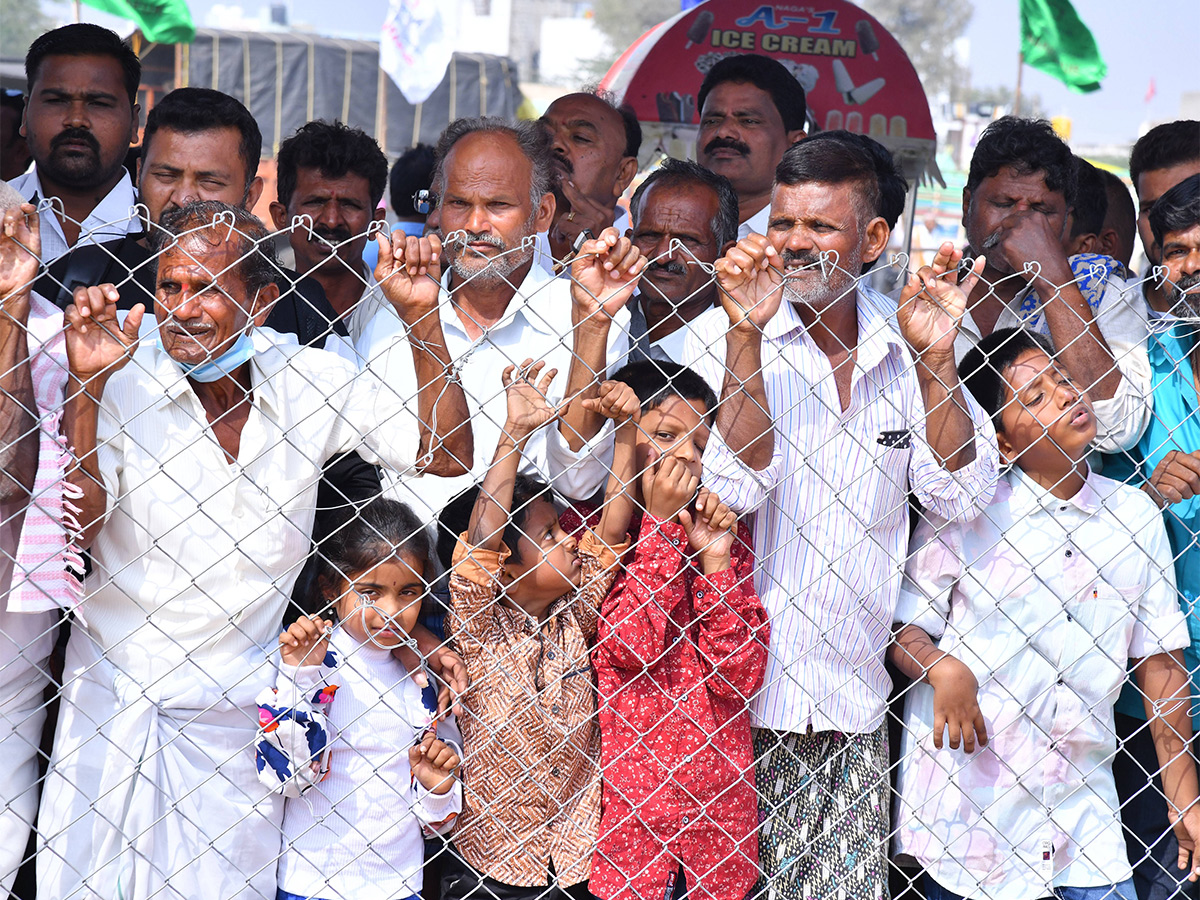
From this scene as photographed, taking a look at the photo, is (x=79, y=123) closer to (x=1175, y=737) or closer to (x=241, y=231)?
(x=241, y=231)

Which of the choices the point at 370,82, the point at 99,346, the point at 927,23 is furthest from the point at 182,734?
the point at 927,23

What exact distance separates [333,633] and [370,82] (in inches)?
770

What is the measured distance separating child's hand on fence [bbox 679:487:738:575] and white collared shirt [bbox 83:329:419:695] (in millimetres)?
900

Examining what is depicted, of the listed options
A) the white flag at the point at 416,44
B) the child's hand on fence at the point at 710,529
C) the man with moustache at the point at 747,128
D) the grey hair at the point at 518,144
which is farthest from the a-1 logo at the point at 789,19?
the white flag at the point at 416,44

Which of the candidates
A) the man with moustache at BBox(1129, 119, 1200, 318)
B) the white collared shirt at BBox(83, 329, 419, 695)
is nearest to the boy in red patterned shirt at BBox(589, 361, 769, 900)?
the white collared shirt at BBox(83, 329, 419, 695)

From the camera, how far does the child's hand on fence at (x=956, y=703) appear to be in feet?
9.29

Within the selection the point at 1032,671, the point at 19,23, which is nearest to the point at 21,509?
the point at 1032,671

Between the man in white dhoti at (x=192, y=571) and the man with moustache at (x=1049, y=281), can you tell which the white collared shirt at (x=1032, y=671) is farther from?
the man in white dhoti at (x=192, y=571)

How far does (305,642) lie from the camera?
8.46 feet

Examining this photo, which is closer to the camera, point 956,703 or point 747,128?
point 956,703

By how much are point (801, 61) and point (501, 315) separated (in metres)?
3.97

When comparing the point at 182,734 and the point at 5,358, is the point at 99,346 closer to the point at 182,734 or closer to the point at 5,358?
the point at 5,358

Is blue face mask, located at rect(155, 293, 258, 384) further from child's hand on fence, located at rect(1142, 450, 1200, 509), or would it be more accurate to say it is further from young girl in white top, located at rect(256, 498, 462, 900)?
child's hand on fence, located at rect(1142, 450, 1200, 509)

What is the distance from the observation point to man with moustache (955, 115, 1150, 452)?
3.01m
